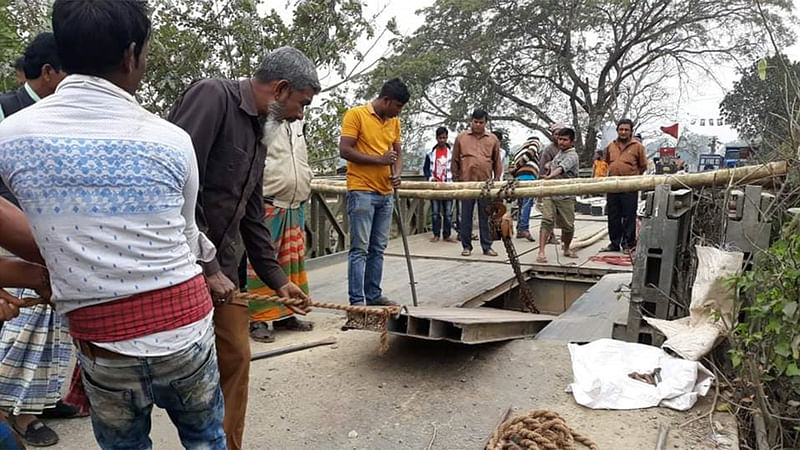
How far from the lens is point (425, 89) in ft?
71.5

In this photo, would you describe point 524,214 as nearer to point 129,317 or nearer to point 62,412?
point 62,412

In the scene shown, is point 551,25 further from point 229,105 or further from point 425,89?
point 229,105

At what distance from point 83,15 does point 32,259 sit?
1.98ft

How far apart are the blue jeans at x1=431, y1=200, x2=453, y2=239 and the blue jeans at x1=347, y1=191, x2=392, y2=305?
4.08 m

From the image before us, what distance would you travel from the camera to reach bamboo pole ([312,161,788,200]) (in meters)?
3.78

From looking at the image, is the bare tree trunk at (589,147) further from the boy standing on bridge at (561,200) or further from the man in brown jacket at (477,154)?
the man in brown jacket at (477,154)

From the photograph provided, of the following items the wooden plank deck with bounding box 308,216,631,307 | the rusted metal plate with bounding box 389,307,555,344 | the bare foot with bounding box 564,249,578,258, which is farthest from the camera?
the bare foot with bounding box 564,249,578,258

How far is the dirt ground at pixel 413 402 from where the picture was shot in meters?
2.71

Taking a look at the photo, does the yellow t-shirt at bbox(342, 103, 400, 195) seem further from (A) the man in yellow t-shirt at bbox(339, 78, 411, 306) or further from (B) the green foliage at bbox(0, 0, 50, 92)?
(B) the green foliage at bbox(0, 0, 50, 92)

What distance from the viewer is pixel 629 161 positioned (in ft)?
22.3

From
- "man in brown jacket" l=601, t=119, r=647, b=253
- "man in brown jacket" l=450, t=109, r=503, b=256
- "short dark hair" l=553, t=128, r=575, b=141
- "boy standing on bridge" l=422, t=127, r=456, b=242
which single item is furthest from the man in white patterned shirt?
"boy standing on bridge" l=422, t=127, r=456, b=242

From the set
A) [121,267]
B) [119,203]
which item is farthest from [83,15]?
[121,267]

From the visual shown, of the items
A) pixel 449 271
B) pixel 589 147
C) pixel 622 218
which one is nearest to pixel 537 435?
pixel 449 271

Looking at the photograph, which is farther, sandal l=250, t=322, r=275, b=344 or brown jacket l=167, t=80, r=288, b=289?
sandal l=250, t=322, r=275, b=344
